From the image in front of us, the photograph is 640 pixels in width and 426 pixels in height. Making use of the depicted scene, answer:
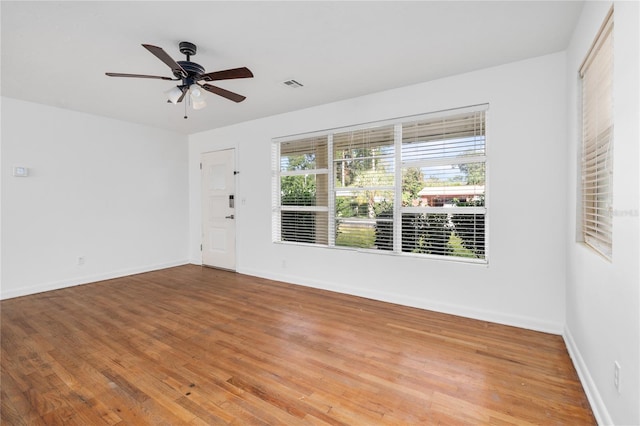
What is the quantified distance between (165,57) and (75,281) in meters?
3.96

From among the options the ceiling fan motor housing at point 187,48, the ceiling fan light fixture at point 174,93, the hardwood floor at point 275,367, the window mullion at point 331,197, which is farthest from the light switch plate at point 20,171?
the window mullion at point 331,197

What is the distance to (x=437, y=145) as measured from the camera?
339 cm

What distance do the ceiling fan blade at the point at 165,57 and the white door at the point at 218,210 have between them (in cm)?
272

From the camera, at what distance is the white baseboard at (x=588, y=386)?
1.60 meters

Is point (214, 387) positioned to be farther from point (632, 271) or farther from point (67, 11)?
point (67, 11)

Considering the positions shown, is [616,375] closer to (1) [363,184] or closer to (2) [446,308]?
(2) [446,308]

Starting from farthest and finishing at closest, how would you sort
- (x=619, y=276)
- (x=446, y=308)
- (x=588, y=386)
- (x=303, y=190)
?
(x=303, y=190) → (x=446, y=308) → (x=588, y=386) → (x=619, y=276)

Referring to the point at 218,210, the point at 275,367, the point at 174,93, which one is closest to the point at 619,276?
the point at 275,367

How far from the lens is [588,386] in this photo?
6.14ft

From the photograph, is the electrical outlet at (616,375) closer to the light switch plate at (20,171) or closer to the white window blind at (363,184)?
the white window blind at (363,184)

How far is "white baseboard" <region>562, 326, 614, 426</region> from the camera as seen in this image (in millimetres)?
1599

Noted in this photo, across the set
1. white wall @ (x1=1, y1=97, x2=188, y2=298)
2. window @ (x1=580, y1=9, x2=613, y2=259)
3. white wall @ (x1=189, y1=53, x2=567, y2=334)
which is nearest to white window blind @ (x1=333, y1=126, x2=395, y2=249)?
white wall @ (x1=189, y1=53, x2=567, y2=334)

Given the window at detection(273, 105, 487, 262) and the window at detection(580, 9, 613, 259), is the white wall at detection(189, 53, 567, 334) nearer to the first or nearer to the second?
the window at detection(273, 105, 487, 262)

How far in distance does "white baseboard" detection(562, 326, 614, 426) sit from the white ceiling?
2.45 meters
